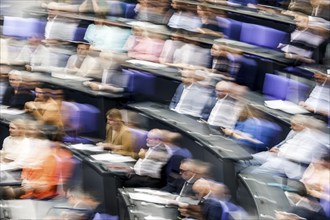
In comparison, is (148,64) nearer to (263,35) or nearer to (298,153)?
(263,35)

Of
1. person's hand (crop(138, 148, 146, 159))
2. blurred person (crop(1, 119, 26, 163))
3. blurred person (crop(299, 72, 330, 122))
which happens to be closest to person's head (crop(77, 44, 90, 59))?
blurred person (crop(1, 119, 26, 163))

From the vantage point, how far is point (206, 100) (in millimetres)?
1814

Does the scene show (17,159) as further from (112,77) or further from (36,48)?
(36,48)

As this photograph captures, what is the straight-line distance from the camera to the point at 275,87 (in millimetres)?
1798

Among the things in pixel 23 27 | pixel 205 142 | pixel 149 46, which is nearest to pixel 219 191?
pixel 205 142

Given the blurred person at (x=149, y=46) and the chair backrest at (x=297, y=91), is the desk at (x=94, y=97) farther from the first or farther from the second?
the chair backrest at (x=297, y=91)

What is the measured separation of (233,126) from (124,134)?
31cm

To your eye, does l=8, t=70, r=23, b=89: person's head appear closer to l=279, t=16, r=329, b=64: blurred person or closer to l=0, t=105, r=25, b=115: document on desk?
l=0, t=105, r=25, b=115: document on desk

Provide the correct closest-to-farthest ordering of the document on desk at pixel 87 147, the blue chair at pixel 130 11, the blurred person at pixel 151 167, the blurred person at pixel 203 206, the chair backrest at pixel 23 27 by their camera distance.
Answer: the blurred person at pixel 203 206 → the blurred person at pixel 151 167 → the document on desk at pixel 87 147 → the blue chair at pixel 130 11 → the chair backrest at pixel 23 27

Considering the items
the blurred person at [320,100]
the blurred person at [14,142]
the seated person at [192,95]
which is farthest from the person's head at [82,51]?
the blurred person at [320,100]

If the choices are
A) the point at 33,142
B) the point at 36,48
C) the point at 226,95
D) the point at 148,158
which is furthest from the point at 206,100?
the point at 36,48

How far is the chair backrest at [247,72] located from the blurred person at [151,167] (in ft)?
0.98

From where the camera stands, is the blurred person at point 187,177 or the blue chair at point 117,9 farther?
the blue chair at point 117,9

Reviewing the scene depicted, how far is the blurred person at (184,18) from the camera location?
6.86 ft
